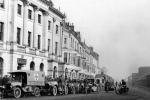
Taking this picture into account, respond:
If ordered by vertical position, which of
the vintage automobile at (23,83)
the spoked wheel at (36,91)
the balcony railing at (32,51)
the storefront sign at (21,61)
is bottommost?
the spoked wheel at (36,91)

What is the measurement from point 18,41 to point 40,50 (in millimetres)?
6700

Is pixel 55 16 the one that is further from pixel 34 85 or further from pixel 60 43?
pixel 34 85

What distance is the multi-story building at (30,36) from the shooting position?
39.4 metres

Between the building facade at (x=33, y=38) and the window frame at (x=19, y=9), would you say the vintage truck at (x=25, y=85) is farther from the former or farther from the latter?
the window frame at (x=19, y=9)

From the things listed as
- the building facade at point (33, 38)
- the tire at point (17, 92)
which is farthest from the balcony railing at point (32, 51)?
the tire at point (17, 92)

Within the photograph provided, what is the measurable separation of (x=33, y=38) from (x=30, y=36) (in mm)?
826

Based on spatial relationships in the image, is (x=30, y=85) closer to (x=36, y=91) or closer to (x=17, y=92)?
(x=36, y=91)

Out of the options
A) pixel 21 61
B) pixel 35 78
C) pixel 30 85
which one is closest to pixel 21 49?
pixel 21 61

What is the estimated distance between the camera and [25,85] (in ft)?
98.2

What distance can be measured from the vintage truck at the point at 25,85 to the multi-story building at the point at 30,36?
766 cm

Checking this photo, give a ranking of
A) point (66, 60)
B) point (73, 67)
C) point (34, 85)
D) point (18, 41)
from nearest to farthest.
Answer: point (34, 85) → point (18, 41) → point (66, 60) → point (73, 67)

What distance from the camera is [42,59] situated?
48844mm

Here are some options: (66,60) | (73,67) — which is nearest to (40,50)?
(66,60)

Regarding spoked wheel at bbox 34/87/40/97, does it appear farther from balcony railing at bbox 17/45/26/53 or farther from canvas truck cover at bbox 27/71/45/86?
balcony railing at bbox 17/45/26/53
